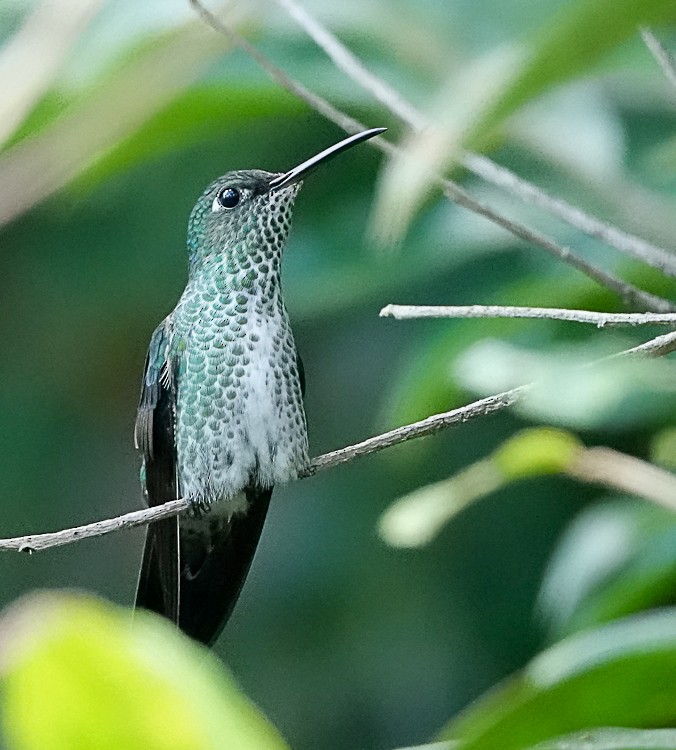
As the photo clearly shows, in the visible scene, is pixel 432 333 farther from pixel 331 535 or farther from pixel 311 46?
pixel 331 535

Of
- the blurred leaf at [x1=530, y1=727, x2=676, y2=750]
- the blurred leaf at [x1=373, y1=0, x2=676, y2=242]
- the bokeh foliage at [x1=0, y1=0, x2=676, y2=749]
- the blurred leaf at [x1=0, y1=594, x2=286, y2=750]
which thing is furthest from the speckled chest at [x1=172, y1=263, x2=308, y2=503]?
the blurred leaf at [x1=0, y1=594, x2=286, y2=750]

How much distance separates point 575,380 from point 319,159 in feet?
1.20

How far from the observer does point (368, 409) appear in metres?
3.57

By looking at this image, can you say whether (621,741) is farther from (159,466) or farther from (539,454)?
(159,466)

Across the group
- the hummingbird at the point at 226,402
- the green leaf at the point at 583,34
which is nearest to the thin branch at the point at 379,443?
the hummingbird at the point at 226,402

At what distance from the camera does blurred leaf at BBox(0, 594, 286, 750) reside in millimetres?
328

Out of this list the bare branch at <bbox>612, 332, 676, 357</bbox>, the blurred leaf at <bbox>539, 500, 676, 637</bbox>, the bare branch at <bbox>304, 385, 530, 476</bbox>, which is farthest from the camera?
the blurred leaf at <bbox>539, 500, 676, 637</bbox>

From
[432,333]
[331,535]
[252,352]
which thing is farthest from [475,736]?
[331,535]

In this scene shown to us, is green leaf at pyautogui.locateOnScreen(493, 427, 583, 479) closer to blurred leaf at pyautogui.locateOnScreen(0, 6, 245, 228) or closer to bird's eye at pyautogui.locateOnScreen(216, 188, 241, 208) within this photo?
bird's eye at pyautogui.locateOnScreen(216, 188, 241, 208)

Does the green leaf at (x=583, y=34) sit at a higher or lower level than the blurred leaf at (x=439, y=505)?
lower

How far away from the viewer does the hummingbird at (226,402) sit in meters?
1.50

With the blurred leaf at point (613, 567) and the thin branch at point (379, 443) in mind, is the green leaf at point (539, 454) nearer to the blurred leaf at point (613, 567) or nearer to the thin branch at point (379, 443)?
the thin branch at point (379, 443)

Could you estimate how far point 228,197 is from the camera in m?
1.57

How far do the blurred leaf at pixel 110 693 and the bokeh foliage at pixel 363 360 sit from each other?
349 millimetres
